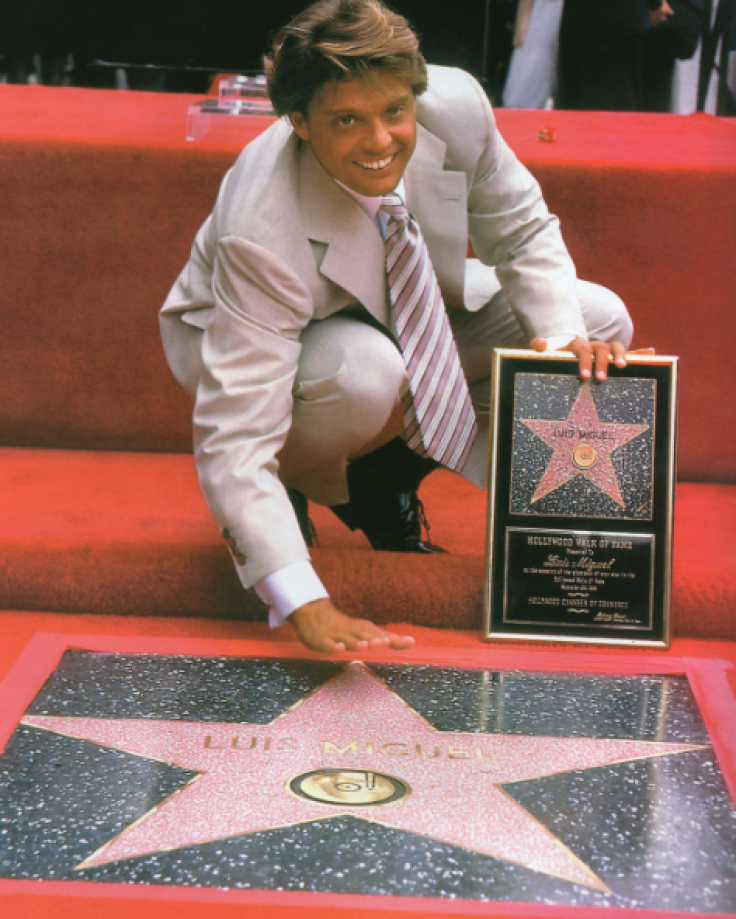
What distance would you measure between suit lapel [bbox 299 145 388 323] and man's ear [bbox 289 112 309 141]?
0.03 meters

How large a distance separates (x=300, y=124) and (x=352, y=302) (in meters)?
0.22

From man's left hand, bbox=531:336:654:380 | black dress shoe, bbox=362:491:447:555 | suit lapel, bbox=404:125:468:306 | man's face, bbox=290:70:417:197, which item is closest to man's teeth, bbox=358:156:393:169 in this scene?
man's face, bbox=290:70:417:197

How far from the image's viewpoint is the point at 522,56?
254cm

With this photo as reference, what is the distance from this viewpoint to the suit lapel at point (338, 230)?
4.23 feet

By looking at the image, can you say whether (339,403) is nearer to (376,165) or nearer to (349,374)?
(349,374)

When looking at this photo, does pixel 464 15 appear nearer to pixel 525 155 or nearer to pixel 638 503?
pixel 525 155

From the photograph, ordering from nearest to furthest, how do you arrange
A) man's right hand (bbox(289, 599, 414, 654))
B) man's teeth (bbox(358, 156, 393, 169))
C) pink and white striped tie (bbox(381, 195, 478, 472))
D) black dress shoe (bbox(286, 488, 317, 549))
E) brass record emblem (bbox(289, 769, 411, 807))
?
1. brass record emblem (bbox(289, 769, 411, 807))
2. man's right hand (bbox(289, 599, 414, 654))
3. man's teeth (bbox(358, 156, 393, 169))
4. pink and white striped tie (bbox(381, 195, 478, 472))
5. black dress shoe (bbox(286, 488, 317, 549))

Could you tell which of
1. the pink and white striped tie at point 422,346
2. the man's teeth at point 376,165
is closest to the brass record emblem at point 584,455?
the pink and white striped tie at point 422,346

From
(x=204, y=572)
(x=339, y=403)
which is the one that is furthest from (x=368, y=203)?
(x=204, y=572)

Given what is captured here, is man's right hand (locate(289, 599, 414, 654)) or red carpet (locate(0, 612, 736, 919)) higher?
man's right hand (locate(289, 599, 414, 654))

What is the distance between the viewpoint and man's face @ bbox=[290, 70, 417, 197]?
47.3 inches

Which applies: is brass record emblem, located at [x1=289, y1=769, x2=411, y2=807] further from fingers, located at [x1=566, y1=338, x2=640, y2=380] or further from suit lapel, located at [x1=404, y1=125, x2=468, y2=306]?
suit lapel, located at [x1=404, y1=125, x2=468, y2=306]

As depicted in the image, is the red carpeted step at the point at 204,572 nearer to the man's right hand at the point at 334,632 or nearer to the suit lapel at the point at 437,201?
the man's right hand at the point at 334,632

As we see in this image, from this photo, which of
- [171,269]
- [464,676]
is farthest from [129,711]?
[171,269]
